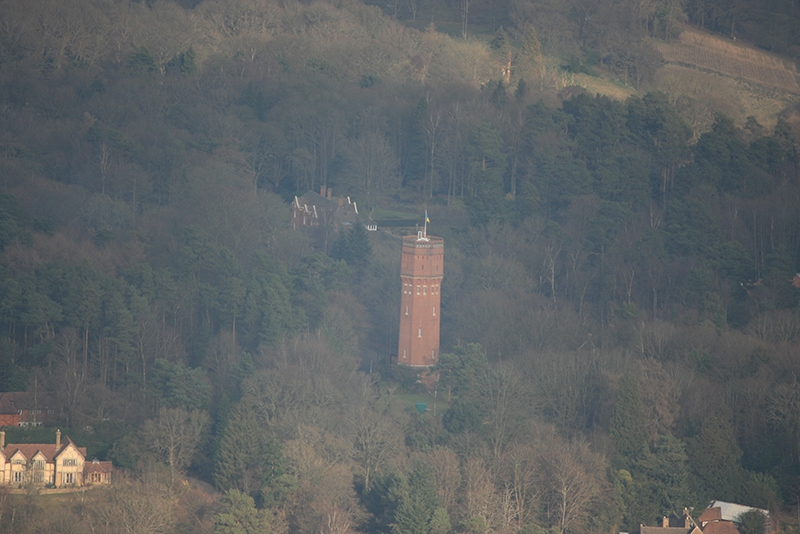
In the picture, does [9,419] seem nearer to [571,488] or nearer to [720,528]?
[571,488]

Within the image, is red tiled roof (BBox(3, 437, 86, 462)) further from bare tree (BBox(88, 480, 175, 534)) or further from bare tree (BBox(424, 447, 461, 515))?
bare tree (BBox(424, 447, 461, 515))

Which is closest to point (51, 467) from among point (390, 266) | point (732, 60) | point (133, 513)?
point (133, 513)

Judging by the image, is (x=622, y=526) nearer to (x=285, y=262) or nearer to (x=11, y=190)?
(x=285, y=262)

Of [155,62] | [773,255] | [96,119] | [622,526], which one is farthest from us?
[155,62]

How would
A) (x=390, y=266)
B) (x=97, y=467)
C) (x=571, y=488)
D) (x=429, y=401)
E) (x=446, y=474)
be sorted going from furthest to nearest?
(x=390, y=266) < (x=429, y=401) < (x=97, y=467) < (x=446, y=474) < (x=571, y=488)

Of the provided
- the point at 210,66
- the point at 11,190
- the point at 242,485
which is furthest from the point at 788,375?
the point at 210,66

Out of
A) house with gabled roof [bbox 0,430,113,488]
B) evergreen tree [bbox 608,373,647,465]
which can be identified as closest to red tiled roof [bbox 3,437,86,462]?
house with gabled roof [bbox 0,430,113,488]

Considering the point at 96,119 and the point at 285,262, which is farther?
the point at 96,119
